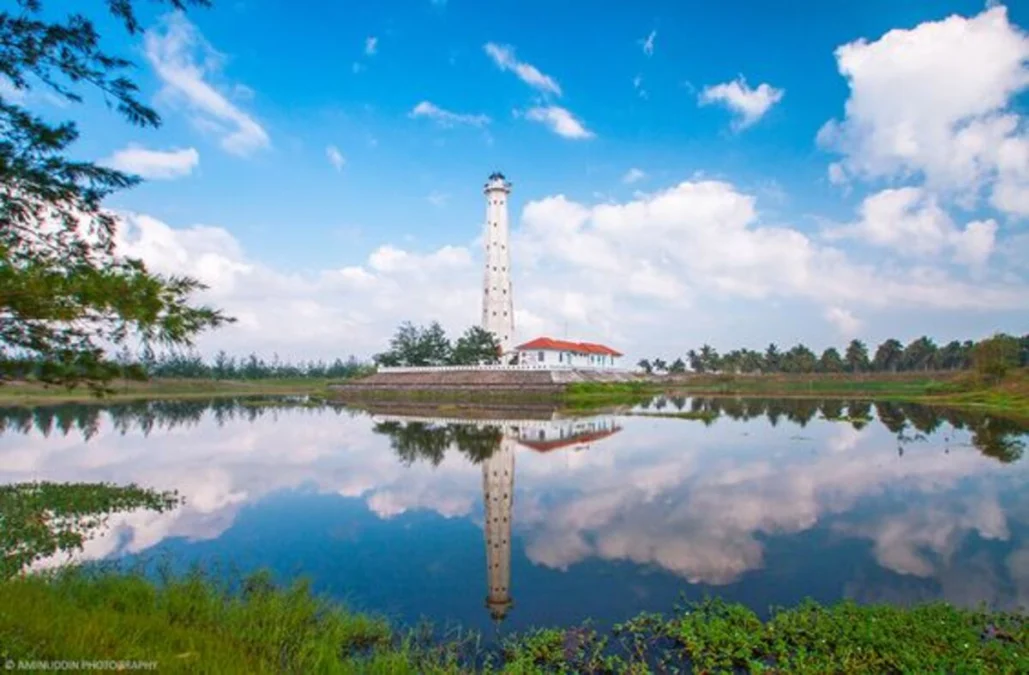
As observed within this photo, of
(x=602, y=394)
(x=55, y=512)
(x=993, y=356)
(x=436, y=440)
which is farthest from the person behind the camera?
(x=602, y=394)

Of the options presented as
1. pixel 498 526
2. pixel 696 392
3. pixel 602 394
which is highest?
pixel 602 394

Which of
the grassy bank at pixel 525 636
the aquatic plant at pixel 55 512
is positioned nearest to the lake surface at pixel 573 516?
the aquatic plant at pixel 55 512

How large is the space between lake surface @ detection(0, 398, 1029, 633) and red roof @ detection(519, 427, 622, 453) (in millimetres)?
142

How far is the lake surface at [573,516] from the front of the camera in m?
8.90

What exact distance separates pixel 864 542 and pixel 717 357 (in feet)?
320

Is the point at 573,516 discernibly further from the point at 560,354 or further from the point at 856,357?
the point at 856,357

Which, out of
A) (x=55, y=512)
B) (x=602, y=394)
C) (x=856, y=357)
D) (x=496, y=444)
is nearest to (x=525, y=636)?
(x=55, y=512)

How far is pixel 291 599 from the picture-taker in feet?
23.5

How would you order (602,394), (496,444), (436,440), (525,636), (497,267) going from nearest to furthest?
(525,636) < (496,444) < (436,440) < (602,394) < (497,267)

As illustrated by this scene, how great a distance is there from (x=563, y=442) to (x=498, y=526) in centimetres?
1390

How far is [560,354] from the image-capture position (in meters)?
66.4

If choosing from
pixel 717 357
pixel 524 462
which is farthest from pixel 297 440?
pixel 717 357

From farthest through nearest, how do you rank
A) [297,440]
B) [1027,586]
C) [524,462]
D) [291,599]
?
[297,440]
[524,462]
[1027,586]
[291,599]

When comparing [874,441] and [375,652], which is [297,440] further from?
[874,441]
